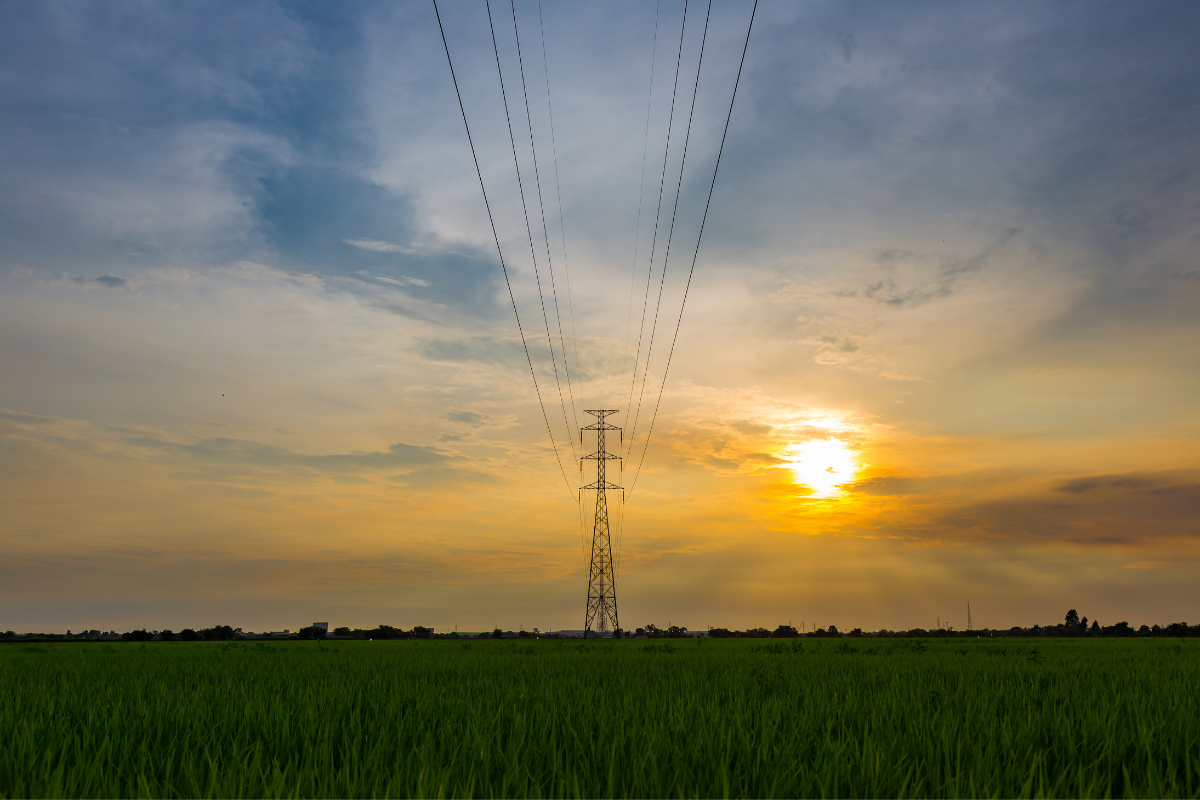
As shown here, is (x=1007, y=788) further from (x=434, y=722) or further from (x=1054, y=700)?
(x=1054, y=700)

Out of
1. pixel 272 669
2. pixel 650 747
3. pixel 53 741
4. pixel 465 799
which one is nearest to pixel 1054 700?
pixel 650 747

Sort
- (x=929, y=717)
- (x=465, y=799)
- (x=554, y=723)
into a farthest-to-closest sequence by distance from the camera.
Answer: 1. (x=929, y=717)
2. (x=554, y=723)
3. (x=465, y=799)

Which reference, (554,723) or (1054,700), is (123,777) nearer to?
(554,723)

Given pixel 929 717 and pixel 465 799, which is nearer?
pixel 465 799

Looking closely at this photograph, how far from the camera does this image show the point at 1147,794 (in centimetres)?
452

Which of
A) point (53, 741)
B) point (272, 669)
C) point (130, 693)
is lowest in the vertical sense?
point (272, 669)

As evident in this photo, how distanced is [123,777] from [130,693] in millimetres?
6653

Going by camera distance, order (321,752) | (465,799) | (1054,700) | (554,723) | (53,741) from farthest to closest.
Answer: (1054,700)
(554,723)
(53,741)
(321,752)
(465,799)

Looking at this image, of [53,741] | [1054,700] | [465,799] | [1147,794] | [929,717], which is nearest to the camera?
[465,799]

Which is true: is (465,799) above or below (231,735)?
above

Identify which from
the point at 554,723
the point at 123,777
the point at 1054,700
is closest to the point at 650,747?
the point at 554,723

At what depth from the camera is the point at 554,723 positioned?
20.6 feet

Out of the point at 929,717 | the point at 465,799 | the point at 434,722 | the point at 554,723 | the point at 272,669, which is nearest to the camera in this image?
the point at 465,799

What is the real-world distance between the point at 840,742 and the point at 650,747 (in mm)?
1633
